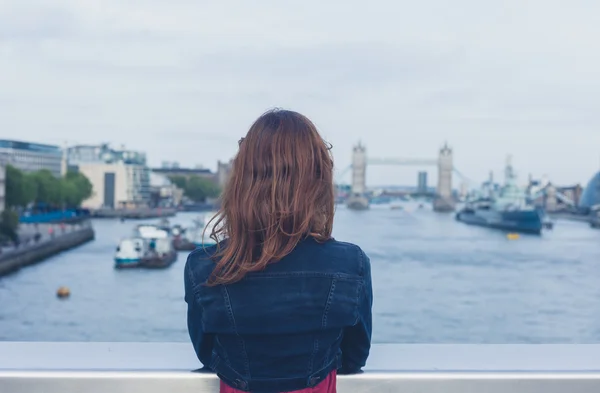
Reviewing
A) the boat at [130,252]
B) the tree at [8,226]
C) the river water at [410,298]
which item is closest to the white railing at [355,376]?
the river water at [410,298]

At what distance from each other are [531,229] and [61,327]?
518 inches

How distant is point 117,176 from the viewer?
23719mm

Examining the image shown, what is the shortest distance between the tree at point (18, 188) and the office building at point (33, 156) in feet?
15.4

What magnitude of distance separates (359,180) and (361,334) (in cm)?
3050

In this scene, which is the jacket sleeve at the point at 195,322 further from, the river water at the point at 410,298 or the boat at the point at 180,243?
the boat at the point at 180,243

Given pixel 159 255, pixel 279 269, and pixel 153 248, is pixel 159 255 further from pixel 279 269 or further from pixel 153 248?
pixel 279 269

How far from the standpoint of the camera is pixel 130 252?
12383 millimetres

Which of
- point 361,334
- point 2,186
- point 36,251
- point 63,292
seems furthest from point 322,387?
point 2,186

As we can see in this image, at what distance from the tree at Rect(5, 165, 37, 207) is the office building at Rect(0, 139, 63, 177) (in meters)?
4.71

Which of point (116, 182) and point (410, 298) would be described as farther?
point (116, 182)

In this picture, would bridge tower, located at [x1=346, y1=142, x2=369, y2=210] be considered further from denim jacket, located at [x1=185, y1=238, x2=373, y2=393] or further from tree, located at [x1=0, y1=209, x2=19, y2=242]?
denim jacket, located at [x1=185, y1=238, x2=373, y2=393]

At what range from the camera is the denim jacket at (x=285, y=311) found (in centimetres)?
36

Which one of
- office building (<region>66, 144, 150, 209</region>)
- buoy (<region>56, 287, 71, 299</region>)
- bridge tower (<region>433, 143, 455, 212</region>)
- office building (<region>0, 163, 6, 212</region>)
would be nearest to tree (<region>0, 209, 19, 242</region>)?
office building (<region>0, 163, 6, 212</region>)

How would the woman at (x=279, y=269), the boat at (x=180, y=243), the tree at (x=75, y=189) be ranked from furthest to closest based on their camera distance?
the tree at (x=75, y=189) → the boat at (x=180, y=243) → the woman at (x=279, y=269)
